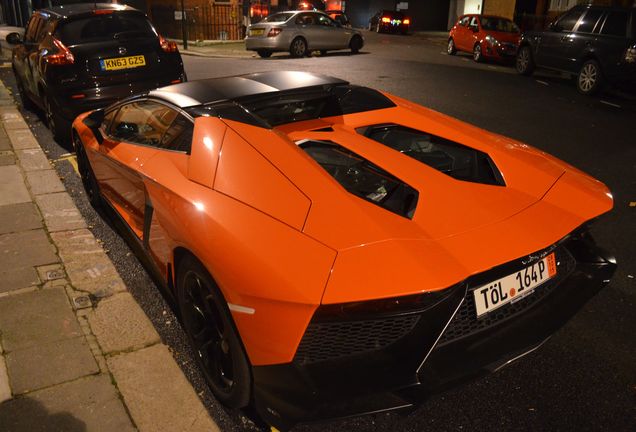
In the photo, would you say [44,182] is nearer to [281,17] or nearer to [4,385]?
[4,385]

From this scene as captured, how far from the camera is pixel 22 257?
12.8 ft

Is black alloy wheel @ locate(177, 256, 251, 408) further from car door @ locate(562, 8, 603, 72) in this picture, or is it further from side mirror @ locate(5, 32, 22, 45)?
car door @ locate(562, 8, 603, 72)

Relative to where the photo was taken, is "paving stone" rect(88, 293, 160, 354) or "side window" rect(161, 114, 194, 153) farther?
"paving stone" rect(88, 293, 160, 354)

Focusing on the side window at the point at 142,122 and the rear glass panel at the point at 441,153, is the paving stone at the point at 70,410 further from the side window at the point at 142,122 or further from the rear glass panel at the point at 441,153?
the rear glass panel at the point at 441,153

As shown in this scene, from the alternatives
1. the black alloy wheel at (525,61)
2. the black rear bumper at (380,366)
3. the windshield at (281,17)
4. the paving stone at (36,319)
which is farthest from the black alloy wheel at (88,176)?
the windshield at (281,17)

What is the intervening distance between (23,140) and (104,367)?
5.45 metres

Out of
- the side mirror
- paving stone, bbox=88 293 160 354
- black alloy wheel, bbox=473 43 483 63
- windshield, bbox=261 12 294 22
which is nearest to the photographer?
paving stone, bbox=88 293 160 354

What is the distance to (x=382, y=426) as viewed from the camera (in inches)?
95.8

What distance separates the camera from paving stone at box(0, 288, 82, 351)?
2.97m

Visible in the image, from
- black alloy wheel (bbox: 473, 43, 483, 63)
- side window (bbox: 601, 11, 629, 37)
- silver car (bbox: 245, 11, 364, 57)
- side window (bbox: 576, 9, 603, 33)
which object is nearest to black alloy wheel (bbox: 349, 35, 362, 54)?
silver car (bbox: 245, 11, 364, 57)

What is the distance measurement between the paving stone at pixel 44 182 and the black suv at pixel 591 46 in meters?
9.98

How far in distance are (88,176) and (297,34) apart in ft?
41.3

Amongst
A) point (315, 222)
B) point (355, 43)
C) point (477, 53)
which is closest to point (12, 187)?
point (315, 222)

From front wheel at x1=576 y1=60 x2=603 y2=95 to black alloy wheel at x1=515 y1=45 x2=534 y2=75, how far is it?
6.79 feet
